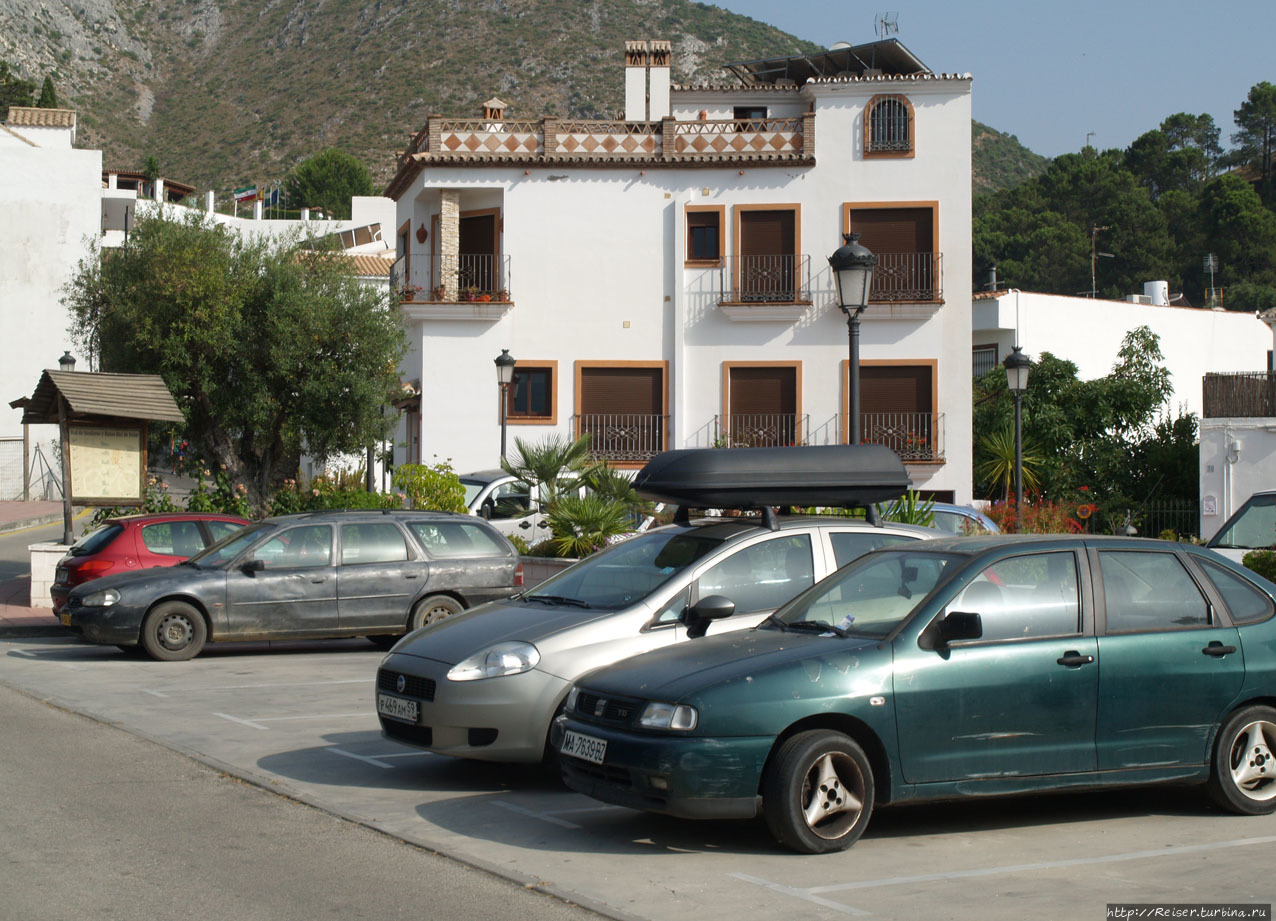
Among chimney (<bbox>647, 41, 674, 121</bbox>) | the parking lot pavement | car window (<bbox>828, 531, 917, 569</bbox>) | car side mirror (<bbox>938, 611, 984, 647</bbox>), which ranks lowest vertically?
the parking lot pavement

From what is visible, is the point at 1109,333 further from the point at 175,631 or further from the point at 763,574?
the point at 763,574

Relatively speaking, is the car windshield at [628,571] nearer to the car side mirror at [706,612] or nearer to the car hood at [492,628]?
the car hood at [492,628]

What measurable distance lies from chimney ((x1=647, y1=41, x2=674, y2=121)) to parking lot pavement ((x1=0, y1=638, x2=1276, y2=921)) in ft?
87.0

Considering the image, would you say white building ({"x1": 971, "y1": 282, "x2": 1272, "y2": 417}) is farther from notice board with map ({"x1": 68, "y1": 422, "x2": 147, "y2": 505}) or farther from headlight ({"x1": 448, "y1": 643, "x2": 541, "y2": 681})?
headlight ({"x1": 448, "y1": 643, "x2": 541, "y2": 681})

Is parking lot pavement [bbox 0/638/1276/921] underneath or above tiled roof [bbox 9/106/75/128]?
underneath

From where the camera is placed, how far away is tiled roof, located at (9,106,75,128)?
50.5 m

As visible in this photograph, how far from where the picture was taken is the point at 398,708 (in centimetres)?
877

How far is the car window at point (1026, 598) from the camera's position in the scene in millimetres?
7324

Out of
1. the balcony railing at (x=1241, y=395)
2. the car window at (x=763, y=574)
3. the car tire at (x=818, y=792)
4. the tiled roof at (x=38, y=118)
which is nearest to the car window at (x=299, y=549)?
the car window at (x=763, y=574)

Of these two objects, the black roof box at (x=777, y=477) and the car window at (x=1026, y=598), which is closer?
the car window at (x=1026, y=598)

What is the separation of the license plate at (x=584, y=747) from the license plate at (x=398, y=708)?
154 cm

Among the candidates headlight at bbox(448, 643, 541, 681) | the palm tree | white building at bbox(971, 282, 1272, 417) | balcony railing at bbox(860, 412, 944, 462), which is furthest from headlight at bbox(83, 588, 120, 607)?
white building at bbox(971, 282, 1272, 417)

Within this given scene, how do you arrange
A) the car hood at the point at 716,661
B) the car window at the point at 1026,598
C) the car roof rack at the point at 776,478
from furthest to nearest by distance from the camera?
the car roof rack at the point at 776,478
the car window at the point at 1026,598
the car hood at the point at 716,661

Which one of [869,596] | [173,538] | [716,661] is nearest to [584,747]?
[716,661]
